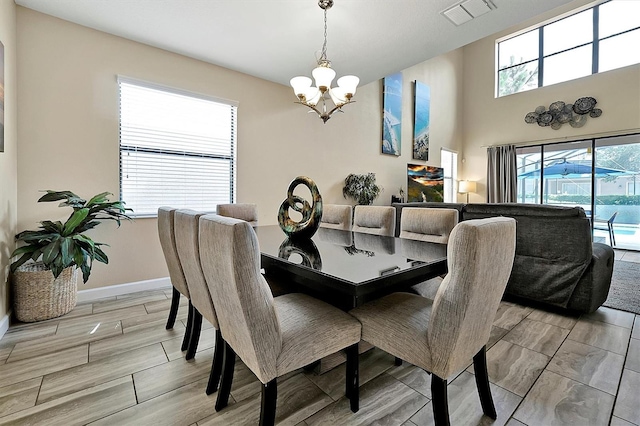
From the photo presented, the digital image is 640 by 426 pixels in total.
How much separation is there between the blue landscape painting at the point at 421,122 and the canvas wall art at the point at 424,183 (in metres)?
0.30

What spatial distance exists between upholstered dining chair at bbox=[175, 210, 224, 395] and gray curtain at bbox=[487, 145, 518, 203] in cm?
775

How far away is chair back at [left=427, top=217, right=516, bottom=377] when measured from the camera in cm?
99

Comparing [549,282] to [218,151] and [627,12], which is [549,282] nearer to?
[218,151]

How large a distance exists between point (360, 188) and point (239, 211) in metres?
2.59

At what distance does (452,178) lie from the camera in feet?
26.1

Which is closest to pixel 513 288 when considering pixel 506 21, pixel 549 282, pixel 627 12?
pixel 549 282

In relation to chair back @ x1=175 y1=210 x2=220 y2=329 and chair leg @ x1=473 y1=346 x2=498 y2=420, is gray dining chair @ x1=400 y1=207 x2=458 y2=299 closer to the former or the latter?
chair leg @ x1=473 y1=346 x2=498 y2=420

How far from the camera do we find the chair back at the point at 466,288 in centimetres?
99

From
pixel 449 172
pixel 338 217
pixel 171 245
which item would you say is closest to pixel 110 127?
pixel 171 245

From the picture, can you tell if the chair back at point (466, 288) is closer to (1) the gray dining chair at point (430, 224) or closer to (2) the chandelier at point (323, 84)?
(1) the gray dining chair at point (430, 224)

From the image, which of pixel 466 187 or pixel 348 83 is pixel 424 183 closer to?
pixel 466 187

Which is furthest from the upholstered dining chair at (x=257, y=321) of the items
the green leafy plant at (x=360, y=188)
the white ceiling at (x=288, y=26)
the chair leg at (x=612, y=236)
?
the chair leg at (x=612, y=236)

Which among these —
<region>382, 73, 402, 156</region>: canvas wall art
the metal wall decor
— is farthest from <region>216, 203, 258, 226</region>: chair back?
the metal wall decor

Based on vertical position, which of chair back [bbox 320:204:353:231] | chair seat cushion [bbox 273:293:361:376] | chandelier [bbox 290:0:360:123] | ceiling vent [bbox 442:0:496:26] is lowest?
chair seat cushion [bbox 273:293:361:376]
